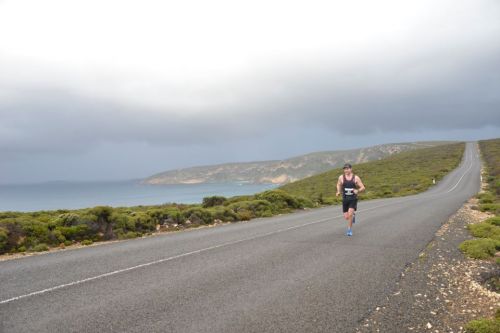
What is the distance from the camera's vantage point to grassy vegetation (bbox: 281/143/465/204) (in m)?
46.1

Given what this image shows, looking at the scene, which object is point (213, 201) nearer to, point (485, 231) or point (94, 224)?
point (94, 224)

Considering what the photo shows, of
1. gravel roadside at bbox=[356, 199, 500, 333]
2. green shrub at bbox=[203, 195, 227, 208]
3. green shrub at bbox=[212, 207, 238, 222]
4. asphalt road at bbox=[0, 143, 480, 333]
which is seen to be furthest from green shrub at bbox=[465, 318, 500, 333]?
green shrub at bbox=[203, 195, 227, 208]

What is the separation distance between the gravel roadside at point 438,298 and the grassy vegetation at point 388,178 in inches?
907

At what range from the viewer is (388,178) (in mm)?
64562

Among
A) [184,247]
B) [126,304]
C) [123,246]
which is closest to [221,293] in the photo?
[126,304]

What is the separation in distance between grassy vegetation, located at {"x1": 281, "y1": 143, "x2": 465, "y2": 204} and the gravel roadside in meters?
23.0

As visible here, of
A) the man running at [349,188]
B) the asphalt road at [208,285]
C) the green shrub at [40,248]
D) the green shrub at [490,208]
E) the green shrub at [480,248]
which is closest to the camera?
the asphalt road at [208,285]

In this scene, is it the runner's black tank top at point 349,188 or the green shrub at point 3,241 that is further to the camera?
the runner's black tank top at point 349,188

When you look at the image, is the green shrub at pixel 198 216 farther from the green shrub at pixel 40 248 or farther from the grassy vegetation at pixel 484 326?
the grassy vegetation at pixel 484 326

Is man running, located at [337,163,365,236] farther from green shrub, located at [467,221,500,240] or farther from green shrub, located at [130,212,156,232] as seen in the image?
green shrub, located at [130,212,156,232]

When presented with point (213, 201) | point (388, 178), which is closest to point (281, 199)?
point (213, 201)

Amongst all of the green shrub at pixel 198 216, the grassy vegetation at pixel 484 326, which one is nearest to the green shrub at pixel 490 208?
the green shrub at pixel 198 216

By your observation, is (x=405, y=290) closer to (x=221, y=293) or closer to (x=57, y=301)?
(x=221, y=293)

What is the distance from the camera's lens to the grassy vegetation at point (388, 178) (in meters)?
46.1
